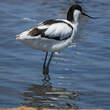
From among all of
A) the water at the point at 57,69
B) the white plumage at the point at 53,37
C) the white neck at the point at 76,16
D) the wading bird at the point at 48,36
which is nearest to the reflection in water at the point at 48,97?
the water at the point at 57,69

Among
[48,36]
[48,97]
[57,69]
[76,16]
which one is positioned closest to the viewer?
[48,97]

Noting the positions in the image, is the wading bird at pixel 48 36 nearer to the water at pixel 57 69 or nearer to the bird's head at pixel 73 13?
the bird's head at pixel 73 13

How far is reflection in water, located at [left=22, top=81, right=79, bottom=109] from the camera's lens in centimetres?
874

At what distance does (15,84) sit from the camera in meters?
9.84

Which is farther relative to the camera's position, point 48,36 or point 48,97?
point 48,36

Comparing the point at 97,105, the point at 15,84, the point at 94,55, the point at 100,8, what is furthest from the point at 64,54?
the point at 100,8

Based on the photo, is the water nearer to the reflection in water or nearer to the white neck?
the reflection in water

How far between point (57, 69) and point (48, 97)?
1.78 meters

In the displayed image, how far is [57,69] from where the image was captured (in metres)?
11.0

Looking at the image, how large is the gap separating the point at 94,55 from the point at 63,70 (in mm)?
1280

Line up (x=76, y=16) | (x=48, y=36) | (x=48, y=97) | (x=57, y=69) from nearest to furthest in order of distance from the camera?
1. (x=48, y=97)
2. (x=48, y=36)
3. (x=57, y=69)
4. (x=76, y=16)

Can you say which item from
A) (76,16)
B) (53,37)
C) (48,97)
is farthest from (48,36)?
(48,97)

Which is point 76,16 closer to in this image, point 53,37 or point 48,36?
point 53,37

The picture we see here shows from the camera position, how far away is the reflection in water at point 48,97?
874cm
